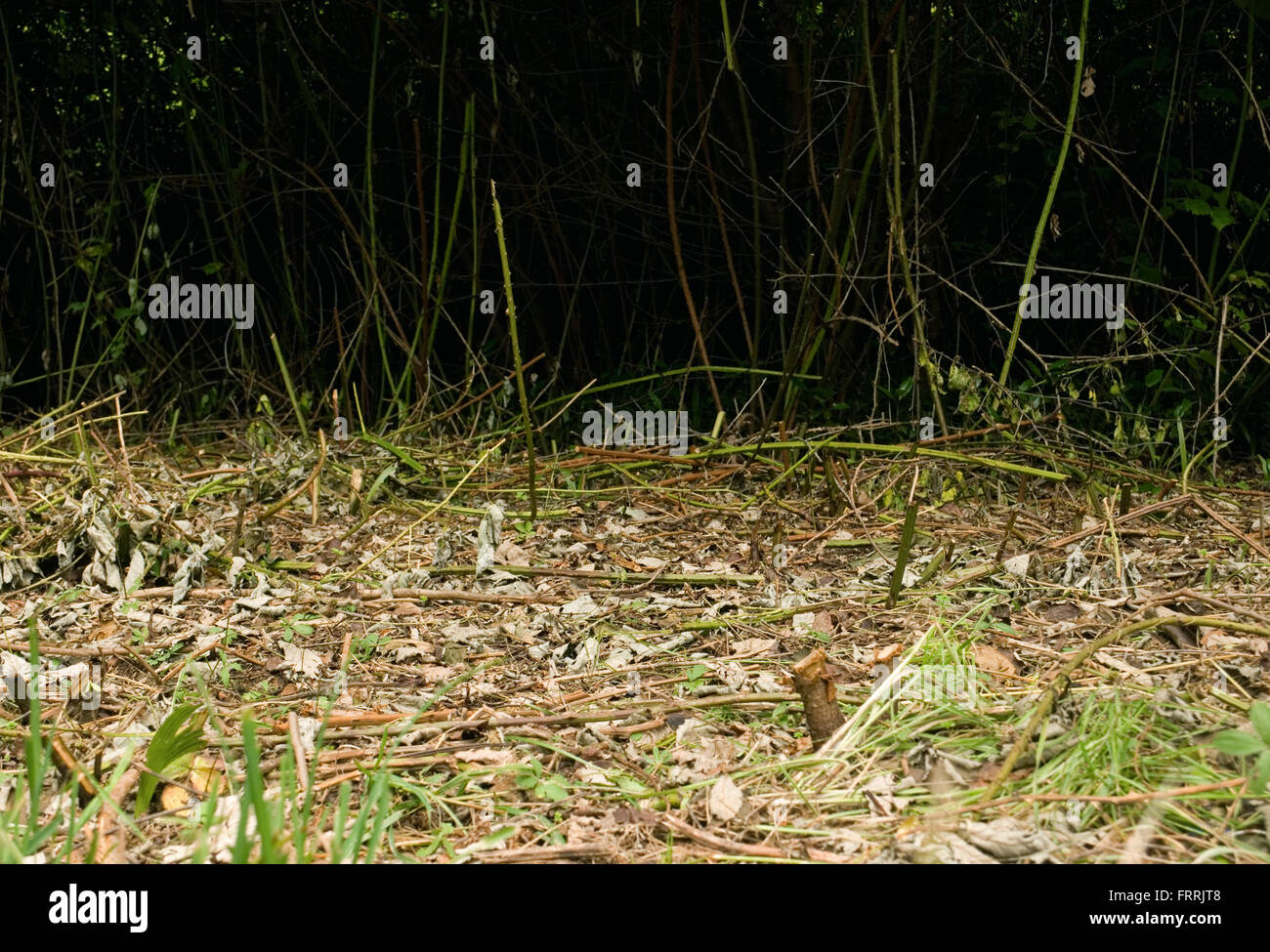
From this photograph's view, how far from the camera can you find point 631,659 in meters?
2.32

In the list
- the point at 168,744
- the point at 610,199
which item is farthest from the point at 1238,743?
the point at 610,199

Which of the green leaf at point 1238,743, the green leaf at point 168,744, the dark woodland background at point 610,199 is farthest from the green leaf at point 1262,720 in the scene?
the dark woodland background at point 610,199

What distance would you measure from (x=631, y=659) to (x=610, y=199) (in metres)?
Result: 2.76

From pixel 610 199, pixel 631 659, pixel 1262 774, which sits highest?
pixel 610 199

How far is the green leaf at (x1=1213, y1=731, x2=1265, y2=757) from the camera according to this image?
142 cm

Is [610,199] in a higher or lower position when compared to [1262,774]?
higher

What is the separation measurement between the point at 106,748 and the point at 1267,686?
190 cm

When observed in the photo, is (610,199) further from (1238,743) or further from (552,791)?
(1238,743)

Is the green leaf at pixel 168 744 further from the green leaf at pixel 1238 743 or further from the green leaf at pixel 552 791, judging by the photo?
the green leaf at pixel 1238 743

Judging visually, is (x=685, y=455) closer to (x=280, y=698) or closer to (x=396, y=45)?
(x=280, y=698)

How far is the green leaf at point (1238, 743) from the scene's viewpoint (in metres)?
1.42

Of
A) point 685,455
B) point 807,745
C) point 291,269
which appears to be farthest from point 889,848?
point 291,269

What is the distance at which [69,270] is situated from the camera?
5.12 meters

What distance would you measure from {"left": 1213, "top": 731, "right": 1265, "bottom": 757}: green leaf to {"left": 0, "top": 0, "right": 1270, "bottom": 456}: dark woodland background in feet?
8.30
